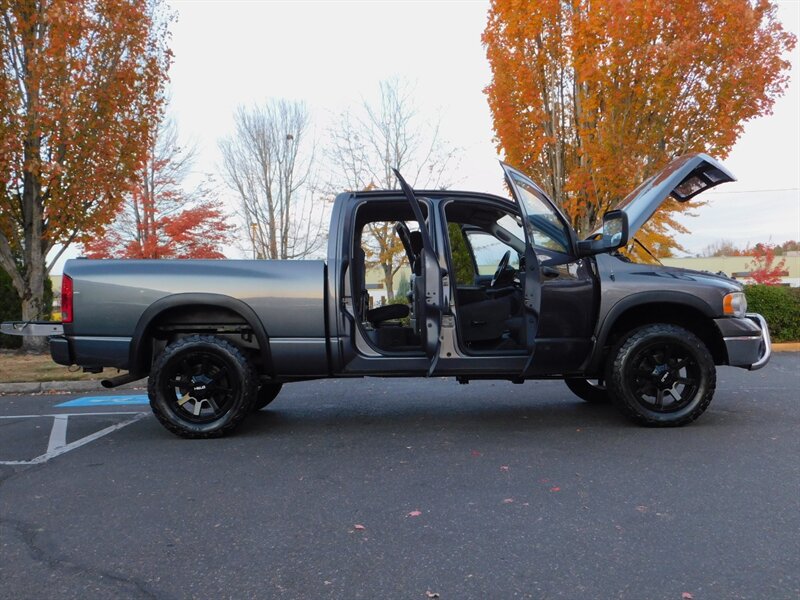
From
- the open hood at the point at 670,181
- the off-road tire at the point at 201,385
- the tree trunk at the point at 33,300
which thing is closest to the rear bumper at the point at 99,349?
the off-road tire at the point at 201,385

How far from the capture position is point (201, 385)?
15.8ft

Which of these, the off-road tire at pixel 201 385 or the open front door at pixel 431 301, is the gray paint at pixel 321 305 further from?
the off-road tire at pixel 201 385

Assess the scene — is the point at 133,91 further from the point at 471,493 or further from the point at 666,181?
the point at 471,493

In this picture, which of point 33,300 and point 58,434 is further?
point 33,300

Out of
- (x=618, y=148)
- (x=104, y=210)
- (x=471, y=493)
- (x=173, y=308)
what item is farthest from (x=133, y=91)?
(x=471, y=493)

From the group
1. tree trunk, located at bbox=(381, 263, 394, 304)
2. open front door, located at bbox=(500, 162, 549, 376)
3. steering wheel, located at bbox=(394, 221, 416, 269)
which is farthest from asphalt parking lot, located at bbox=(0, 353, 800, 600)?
tree trunk, located at bbox=(381, 263, 394, 304)

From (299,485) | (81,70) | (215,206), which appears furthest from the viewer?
(215,206)

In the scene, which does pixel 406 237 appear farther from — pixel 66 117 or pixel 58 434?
pixel 66 117

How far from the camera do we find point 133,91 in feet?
38.1

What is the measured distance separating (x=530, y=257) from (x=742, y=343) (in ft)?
6.01

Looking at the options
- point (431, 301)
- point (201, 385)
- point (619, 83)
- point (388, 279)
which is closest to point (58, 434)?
point (201, 385)

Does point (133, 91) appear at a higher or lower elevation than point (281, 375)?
higher

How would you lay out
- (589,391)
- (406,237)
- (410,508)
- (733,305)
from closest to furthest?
(410,508)
(733,305)
(589,391)
(406,237)

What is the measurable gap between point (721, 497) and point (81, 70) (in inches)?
468
